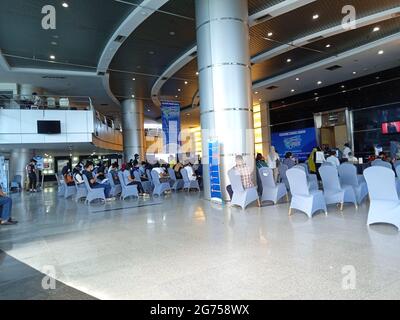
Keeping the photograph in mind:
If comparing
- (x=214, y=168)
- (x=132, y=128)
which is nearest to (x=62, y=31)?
(x=214, y=168)

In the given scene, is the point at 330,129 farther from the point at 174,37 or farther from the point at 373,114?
the point at 174,37

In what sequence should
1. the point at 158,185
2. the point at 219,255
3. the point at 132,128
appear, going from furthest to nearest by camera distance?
the point at 132,128 < the point at 158,185 < the point at 219,255

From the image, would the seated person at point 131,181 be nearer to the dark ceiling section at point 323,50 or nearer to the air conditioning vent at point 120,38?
the air conditioning vent at point 120,38

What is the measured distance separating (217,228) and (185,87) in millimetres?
14774

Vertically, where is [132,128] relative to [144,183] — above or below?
above

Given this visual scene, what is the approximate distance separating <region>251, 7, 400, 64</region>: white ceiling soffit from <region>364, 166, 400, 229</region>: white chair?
7661 mm

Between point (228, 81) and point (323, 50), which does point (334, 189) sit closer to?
point (228, 81)

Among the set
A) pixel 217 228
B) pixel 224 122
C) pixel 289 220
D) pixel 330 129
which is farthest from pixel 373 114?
pixel 217 228

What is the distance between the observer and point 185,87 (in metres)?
18.8

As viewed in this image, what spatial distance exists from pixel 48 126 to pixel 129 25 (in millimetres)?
7857

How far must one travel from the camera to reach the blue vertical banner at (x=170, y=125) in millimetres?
17609

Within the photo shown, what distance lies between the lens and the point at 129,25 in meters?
10.1

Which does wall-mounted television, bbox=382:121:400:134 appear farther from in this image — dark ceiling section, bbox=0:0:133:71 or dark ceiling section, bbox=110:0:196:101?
dark ceiling section, bbox=0:0:133:71

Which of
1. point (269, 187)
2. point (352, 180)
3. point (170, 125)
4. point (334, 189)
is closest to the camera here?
point (334, 189)
